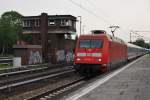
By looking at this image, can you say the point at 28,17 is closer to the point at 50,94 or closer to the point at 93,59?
the point at 93,59

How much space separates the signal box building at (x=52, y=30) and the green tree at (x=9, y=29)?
31057mm

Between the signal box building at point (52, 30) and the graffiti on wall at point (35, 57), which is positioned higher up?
the signal box building at point (52, 30)

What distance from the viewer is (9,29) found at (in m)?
112

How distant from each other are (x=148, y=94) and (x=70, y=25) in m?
59.3

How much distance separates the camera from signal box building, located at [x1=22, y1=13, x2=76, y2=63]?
222 feet

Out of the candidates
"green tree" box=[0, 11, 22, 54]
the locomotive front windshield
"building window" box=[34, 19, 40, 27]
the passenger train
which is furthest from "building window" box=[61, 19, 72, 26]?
the locomotive front windshield

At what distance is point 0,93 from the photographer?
55.3 ft

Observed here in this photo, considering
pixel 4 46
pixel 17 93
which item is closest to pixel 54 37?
pixel 4 46

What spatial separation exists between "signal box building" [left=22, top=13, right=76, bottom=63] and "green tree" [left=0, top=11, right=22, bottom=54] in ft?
102

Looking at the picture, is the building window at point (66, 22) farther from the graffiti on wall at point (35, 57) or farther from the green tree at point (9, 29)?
the green tree at point (9, 29)

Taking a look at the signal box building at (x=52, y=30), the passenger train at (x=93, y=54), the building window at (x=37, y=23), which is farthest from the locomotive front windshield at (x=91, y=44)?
the building window at (x=37, y=23)

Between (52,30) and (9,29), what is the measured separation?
41817mm

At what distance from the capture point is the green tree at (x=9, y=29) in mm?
109125

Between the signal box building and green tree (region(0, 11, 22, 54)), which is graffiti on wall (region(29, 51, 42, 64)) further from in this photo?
green tree (region(0, 11, 22, 54))
